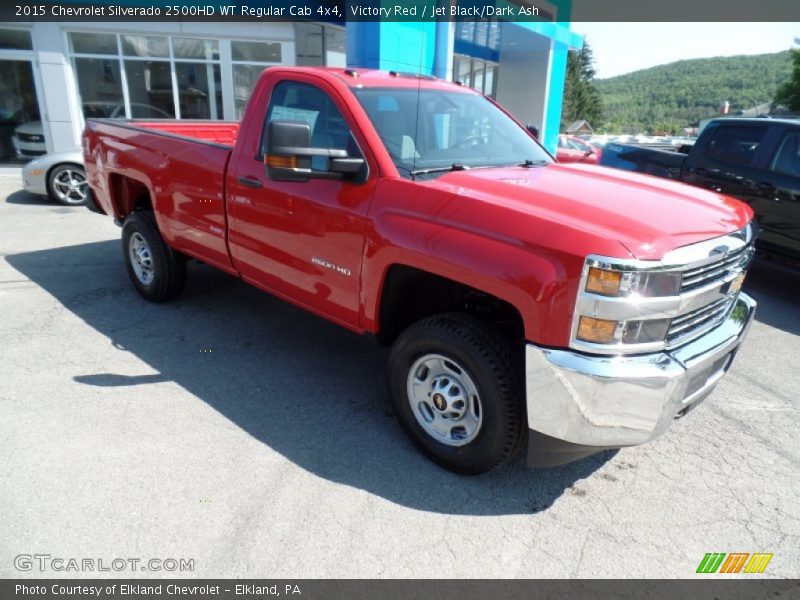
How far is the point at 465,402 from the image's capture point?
3.00 meters

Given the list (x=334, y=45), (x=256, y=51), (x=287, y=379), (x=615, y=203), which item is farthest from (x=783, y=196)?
(x=256, y=51)

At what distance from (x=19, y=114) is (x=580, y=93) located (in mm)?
75488

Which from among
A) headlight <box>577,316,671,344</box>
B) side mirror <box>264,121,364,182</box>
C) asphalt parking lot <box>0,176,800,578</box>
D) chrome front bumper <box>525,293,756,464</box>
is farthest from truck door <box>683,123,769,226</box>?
side mirror <box>264,121,364,182</box>

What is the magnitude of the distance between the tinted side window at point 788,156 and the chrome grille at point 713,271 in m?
3.78

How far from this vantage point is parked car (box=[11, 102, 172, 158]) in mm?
13719

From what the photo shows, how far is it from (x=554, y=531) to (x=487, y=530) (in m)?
0.32

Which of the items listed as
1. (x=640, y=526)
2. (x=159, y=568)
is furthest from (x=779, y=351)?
(x=159, y=568)

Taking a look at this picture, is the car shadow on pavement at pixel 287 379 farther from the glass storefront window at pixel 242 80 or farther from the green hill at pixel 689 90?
the green hill at pixel 689 90

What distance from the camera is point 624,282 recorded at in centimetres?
239

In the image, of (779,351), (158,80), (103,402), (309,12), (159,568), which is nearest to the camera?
(159,568)

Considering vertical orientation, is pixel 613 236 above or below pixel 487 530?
above

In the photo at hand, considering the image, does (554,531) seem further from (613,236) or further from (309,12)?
(309,12)

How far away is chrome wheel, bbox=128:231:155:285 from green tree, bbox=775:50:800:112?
53.9 metres
